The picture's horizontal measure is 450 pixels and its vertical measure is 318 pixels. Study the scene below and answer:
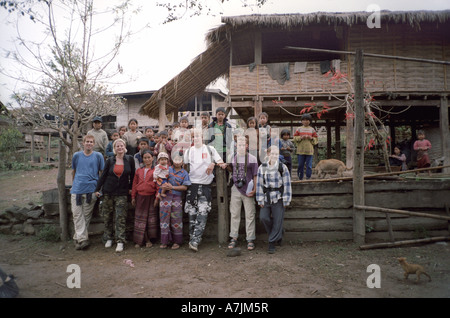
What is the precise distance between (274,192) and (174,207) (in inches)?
65.8

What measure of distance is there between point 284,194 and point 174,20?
430cm

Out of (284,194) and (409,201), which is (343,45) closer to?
(409,201)

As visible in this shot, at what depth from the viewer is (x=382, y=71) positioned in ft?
30.7

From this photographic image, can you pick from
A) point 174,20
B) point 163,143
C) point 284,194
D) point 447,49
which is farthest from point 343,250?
point 447,49

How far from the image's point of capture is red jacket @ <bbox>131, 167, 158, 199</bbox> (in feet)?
15.6

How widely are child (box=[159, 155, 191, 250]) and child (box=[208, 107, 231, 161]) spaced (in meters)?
0.78

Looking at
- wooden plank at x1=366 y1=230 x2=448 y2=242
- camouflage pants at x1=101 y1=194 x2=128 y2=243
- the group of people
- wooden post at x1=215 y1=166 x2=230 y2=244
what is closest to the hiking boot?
the group of people

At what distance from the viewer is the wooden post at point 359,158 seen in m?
4.45

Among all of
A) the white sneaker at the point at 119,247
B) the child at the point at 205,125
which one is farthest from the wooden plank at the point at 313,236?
the white sneaker at the point at 119,247

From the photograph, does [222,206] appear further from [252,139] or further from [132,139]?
[132,139]

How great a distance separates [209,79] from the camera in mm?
12500

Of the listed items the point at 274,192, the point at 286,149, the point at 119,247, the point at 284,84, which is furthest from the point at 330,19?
the point at 119,247

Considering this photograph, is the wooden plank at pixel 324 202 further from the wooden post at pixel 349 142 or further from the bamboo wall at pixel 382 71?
the bamboo wall at pixel 382 71

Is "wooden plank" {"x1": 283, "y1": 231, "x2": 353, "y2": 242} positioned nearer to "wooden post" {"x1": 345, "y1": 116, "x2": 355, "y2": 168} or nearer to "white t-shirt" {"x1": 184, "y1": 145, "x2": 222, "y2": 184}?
"white t-shirt" {"x1": 184, "y1": 145, "x2": 222, "y2": 184}
